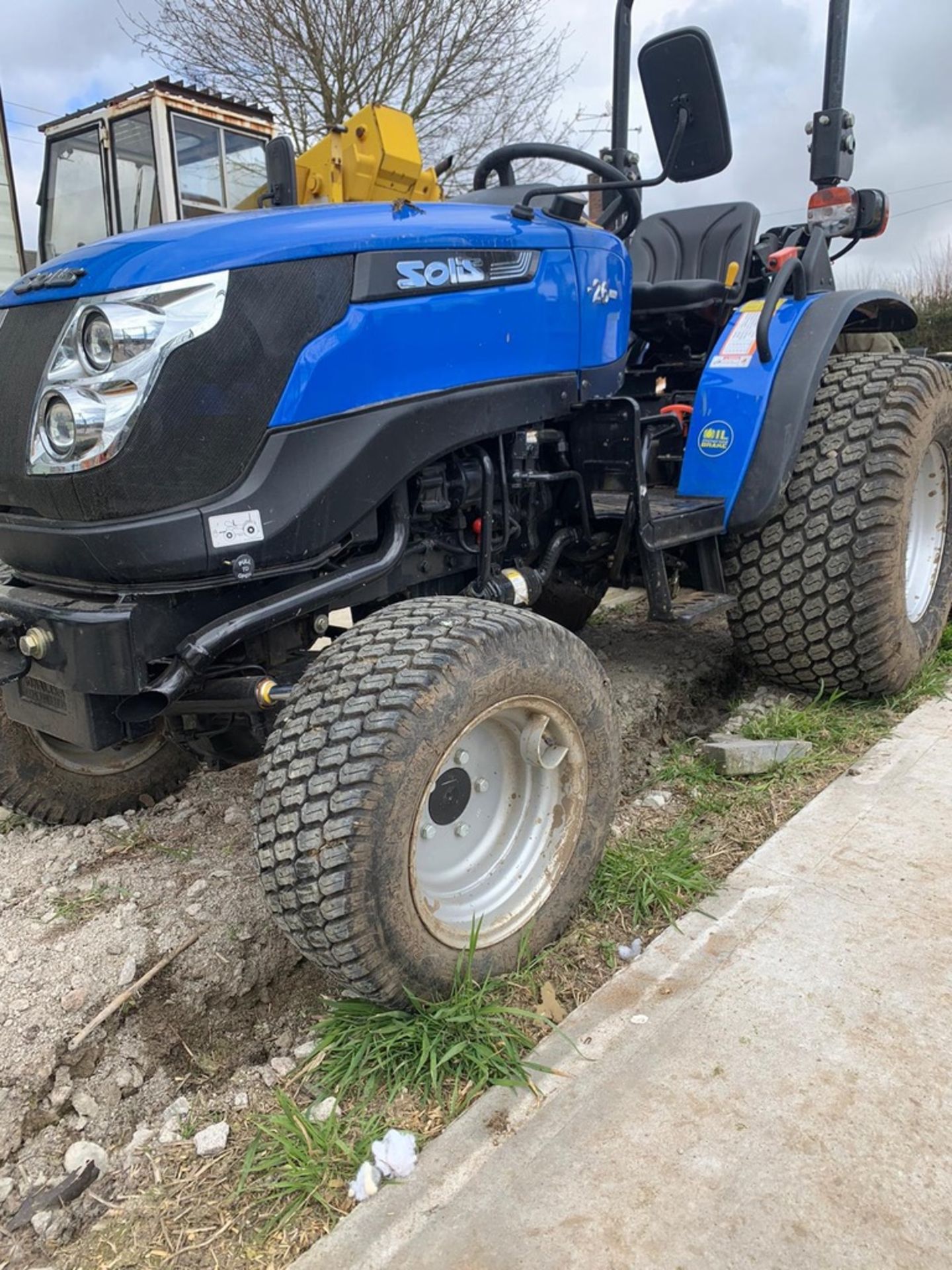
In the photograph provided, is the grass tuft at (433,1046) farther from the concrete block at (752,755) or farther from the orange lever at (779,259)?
the orange lever at (779,259)

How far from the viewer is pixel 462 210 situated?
243cm

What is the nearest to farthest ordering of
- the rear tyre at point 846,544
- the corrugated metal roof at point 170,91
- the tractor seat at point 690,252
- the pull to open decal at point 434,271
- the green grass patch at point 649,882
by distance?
the pull to open decal at point 434,271 → the green grass patch at point 649,882 → the rear tyre at point 846,544 → the tractor seat at point 690,252 → the corrugated metal roof at point 170,91

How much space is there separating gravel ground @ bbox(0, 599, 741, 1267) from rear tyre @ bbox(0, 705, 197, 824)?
0.06m

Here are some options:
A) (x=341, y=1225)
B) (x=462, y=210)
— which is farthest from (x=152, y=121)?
(x=341, y=1225)

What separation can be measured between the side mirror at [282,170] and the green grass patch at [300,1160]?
2.16m

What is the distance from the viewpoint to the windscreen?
7746mm

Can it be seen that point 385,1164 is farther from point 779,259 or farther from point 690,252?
point 690,252

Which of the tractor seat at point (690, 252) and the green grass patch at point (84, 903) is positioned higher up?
the tractor seat at point (690, 252)

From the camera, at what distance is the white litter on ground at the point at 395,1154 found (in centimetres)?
166

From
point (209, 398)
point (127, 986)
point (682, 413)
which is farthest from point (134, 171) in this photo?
point (127, 986)

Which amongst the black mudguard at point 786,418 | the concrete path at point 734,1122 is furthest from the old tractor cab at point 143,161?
the concrete path at point 734,1122

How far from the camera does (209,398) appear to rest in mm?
1911

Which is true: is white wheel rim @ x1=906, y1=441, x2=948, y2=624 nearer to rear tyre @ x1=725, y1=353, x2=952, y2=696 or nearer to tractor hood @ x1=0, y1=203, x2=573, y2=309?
rear tyre @ x1=725, y1=353, x2=952, y2=696

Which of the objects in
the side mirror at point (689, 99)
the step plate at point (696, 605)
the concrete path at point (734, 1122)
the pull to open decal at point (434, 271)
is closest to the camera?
the concrete path at point (734, 1122)
